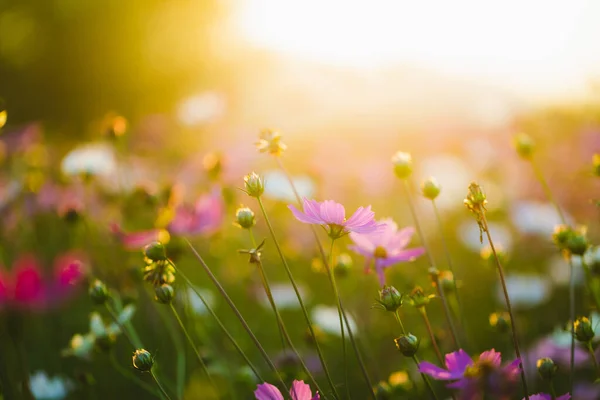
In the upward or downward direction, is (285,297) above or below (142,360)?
below

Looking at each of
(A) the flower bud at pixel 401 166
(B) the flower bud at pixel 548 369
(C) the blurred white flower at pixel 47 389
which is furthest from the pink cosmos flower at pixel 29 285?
(B) the flower bud at pixel 548 369

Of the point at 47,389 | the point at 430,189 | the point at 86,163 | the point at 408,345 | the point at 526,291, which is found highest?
the point at 86,163

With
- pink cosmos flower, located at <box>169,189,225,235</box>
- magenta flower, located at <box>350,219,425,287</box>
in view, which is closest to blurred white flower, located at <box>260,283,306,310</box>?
pink cosmos flower, located at <box>169,189,225,235</box>

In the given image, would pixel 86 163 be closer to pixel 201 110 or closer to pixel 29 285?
pixel 29 285

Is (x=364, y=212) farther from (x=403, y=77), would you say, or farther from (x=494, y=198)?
(x=403, y=77)

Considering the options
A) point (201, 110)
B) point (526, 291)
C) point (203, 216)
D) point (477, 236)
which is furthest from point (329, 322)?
point (201, 110)

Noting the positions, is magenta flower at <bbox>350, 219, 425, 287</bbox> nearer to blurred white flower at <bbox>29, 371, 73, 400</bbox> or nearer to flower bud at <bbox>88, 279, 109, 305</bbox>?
flower bud at <bbox>88, 279, 109, 305</bbox>

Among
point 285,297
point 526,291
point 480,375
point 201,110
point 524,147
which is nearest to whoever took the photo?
point 480,375
